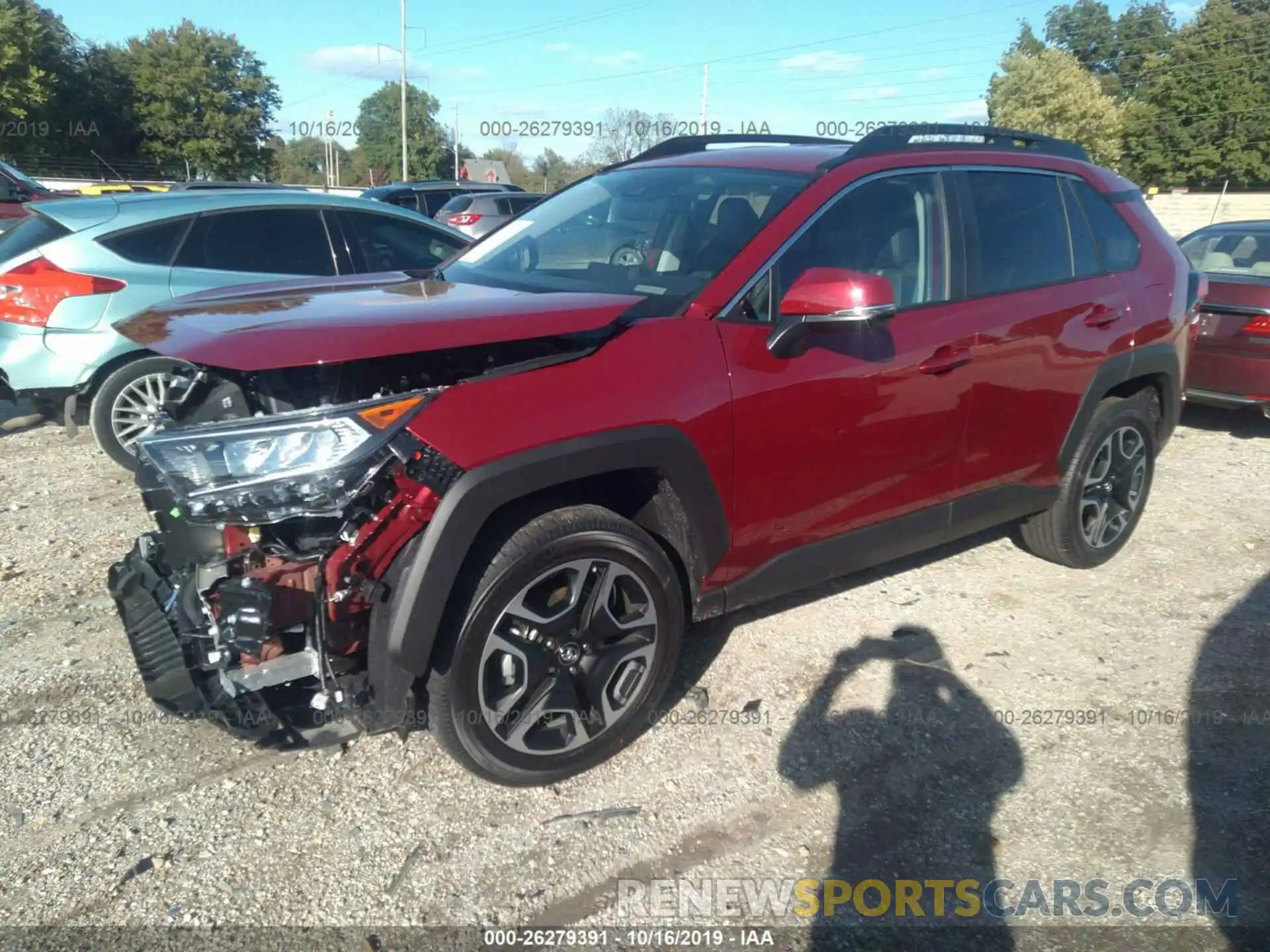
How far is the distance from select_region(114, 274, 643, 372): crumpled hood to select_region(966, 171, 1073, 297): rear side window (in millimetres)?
1561

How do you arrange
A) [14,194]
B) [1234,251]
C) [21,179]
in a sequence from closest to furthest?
1. [1234,251]
2. [14,194]
3. [21,179]

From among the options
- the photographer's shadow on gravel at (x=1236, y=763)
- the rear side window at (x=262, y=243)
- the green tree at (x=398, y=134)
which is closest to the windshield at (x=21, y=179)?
the rear side window at (x=262, y=243)

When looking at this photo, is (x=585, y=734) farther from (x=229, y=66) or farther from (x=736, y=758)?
(x=229, y=66)

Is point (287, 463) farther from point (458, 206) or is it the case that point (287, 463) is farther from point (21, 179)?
point (458, 206)

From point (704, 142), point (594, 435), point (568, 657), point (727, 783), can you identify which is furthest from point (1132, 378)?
point (568, 657)

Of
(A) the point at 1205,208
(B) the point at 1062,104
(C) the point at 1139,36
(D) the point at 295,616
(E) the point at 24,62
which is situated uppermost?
(C) the point at 1139,36

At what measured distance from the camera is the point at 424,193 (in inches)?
672

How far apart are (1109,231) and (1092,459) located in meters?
1.06

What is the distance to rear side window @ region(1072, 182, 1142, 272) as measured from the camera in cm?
429

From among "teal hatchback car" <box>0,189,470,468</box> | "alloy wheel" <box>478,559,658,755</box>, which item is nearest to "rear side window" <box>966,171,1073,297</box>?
"alloy wheel" <box>478,559,658,755</box>

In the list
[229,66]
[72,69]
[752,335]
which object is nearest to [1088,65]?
[229,66]

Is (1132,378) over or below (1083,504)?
over

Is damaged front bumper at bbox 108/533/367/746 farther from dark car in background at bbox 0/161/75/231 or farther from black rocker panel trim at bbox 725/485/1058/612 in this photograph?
dark car in background at bbox 0/161/75/231

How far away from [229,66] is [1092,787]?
6251cm
